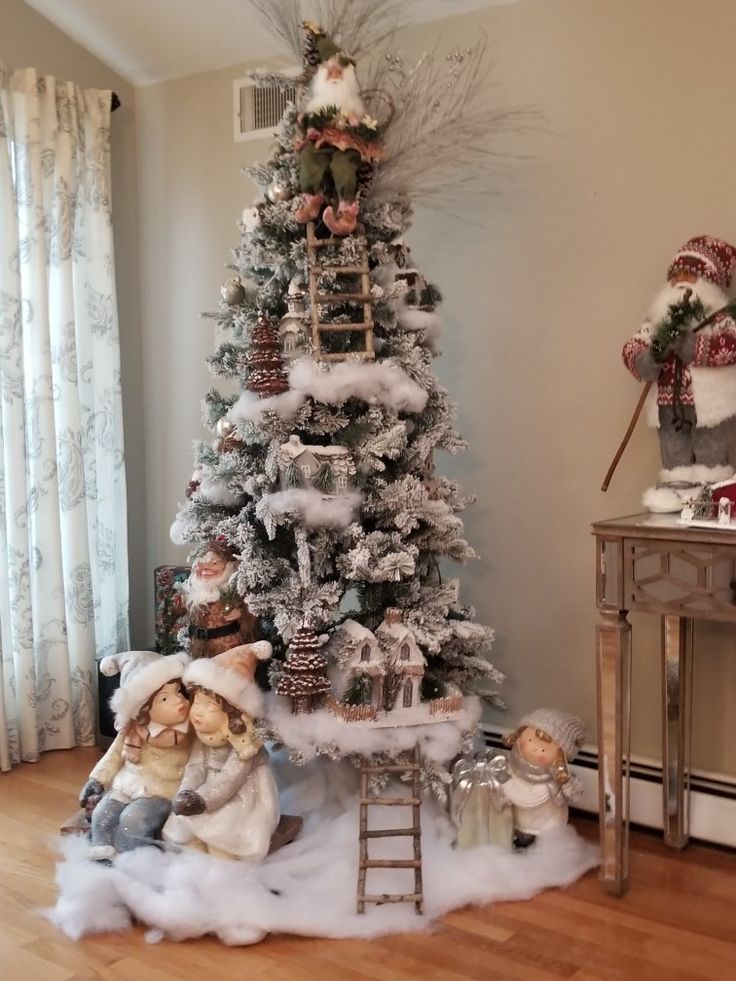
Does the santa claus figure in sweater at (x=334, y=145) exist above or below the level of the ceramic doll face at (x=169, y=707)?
above

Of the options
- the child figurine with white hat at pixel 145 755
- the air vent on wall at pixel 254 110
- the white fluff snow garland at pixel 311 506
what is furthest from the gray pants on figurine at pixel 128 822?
the air vent on wall at pixel 254 110

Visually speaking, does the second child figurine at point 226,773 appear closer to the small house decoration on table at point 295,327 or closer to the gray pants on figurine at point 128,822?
the gray pants on figurine at point 128,822

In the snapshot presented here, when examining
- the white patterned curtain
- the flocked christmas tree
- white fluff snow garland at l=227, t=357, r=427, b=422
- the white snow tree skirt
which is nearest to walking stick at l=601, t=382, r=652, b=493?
the flocked christmas tree

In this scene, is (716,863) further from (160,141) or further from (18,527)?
(160,141)

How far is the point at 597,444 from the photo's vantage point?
2.33 meters

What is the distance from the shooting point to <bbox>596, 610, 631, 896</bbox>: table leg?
1882 millimetres

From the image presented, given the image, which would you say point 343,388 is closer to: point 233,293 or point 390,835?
point 233,293

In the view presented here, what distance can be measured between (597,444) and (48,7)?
6.64 feet

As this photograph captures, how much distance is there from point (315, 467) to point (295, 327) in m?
0.32

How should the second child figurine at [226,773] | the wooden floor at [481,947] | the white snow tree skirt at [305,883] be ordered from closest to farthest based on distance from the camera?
the wooden floor at [481,947]
the white snow tree skirt at [305,883]
the second child figurine at [226,773]

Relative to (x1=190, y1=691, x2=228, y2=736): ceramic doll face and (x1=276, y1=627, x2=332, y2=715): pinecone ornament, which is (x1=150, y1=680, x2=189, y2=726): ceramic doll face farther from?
(x1=276, y1=627, x2=332, y2=715): pinecone ornament

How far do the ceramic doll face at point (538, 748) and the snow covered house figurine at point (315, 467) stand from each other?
2.24ft

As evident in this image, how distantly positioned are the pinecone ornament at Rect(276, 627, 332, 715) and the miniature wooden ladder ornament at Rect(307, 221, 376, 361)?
60 cm

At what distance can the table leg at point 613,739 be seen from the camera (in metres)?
1.88
